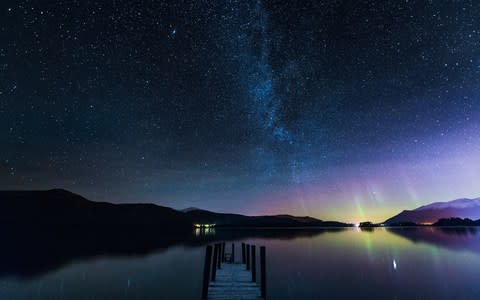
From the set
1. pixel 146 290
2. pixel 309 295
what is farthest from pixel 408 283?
pixel 146 290

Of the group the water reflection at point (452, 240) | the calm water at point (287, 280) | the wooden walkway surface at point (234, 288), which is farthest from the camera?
the water reflection at point (452, 240)

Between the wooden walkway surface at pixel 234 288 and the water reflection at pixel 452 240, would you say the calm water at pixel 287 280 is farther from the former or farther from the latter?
the water reflection at pixel 452 240

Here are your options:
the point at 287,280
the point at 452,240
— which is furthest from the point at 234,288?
the point at 452,240

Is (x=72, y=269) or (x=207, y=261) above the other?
(x=207, y=261)

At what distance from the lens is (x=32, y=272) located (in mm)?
29594

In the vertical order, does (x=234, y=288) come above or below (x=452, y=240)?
below

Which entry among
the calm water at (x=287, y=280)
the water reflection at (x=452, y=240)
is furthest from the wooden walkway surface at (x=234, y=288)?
the water reflection at (x=452, y=240)

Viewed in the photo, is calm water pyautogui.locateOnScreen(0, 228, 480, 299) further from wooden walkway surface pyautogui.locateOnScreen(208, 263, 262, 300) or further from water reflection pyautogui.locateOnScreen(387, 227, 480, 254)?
water reflection pyautogui.locateOnScreen(387, 227, 480, 254)

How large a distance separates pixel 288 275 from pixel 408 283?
9.31m

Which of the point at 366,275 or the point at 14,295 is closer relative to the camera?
the point at 14,295

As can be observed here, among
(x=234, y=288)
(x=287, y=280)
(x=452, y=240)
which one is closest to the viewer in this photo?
(x=234, y=288)

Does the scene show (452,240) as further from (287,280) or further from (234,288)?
(234,288)

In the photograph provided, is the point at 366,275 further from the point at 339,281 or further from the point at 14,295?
the point at 14,295

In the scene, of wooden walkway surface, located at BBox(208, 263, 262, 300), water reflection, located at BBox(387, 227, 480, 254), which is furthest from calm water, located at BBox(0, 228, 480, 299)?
water reflection, located at BBox(387, 227, 480, 254)
